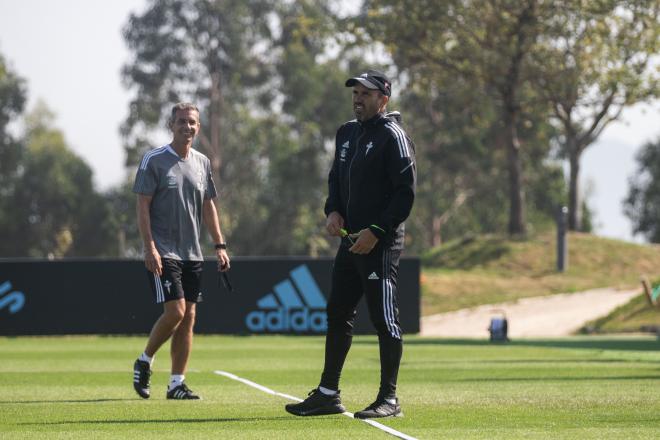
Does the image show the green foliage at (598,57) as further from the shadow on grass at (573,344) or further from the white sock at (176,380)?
the white sock at (176,380)

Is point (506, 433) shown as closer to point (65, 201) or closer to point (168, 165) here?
point (168, 165)

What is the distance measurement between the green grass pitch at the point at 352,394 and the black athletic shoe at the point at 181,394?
107 millimetres

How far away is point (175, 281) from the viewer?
1046 centimetres

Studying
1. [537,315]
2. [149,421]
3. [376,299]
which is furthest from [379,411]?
[537,315]

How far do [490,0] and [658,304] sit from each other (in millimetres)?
16365

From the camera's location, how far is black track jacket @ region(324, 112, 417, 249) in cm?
882

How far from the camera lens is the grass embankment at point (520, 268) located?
35.7 meters

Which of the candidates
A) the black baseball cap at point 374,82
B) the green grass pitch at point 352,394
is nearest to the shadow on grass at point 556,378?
the green grass pitch at point 352,394

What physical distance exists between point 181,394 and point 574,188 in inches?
1385

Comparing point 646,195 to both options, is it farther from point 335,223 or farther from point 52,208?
point 335,223

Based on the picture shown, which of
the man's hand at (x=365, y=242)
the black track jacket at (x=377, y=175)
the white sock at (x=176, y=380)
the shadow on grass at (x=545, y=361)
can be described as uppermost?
the black track jacket at (x=377, y=175)

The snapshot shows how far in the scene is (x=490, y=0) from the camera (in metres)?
39.3

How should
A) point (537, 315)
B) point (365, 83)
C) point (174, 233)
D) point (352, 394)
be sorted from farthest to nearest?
point (537, 315) → point (352, 394) → point (174, 233) → point (365, 83)

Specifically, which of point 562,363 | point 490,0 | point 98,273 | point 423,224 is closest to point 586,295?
point 490,0
